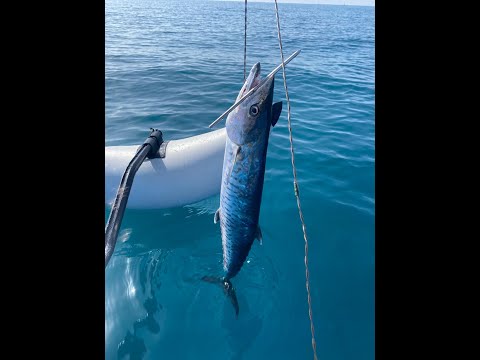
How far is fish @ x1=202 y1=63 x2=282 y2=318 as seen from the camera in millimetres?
2086

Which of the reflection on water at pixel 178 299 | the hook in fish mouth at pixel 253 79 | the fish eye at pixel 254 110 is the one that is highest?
the hook in fish mouth at pixel 253 79

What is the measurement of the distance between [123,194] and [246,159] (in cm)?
154

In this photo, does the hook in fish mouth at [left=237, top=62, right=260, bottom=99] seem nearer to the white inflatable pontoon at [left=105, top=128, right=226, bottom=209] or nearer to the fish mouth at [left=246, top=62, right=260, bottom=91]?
the fish mouth at [left=246, top=62, right=260, bottom=91]

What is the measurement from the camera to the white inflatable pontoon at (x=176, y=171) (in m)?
4.43

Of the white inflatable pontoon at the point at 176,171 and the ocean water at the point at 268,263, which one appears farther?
the white inflatable pontoon at the point at 176,171

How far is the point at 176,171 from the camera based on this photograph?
14.5 ft

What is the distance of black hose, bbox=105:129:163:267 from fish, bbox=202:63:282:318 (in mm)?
957

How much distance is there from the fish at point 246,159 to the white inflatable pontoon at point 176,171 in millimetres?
1928

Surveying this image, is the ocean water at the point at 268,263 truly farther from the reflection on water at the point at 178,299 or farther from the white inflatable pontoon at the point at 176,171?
the white inflatable pontoon at the point at 176,171

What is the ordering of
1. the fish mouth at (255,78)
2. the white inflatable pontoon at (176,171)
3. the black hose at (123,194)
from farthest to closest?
the white inflatable pontoon at (176,171)
the black hose at (123,194)
the fish mouth at (255,78)

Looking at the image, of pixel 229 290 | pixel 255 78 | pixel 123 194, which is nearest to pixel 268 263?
pixel 229 290

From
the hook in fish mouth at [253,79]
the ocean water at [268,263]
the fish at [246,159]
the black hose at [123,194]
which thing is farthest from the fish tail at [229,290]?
the hook in fish mouth at [253,79]
